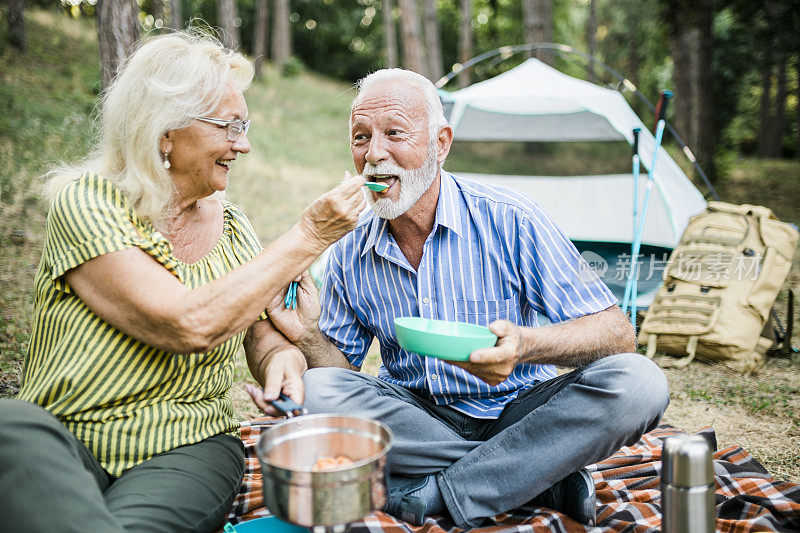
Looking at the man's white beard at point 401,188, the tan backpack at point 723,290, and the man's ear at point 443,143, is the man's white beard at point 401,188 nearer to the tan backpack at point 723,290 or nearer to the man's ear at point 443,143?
the man's ear at point 443,143

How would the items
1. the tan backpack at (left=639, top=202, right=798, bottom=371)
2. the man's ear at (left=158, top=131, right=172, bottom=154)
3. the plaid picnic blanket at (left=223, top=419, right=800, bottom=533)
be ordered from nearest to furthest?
the man's ear at (left=158, top=131, right=172, bottom=154) < the plaid picnic blanket at (left=223, top=419, right=800, bottom=533) < the tan backpack at (left=639, top=202, right=798, bottom=371)

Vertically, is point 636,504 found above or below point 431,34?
below

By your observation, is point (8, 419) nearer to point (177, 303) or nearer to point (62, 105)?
point (177, 303)

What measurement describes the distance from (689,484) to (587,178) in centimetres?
648

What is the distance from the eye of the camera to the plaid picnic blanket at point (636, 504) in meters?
2.10

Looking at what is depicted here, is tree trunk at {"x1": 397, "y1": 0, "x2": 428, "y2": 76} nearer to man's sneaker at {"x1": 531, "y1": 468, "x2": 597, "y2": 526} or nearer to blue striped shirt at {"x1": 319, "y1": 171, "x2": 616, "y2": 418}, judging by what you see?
blue striped shirt at {"x1": 319, "y1": 171, "x2": 616, "y2": 418}

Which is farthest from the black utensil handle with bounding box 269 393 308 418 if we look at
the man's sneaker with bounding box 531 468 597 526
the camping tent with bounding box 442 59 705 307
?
the camping tent with bounding box 442 59 705 307

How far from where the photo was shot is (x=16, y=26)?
10648 millimetres

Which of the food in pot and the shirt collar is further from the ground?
the shirt collar

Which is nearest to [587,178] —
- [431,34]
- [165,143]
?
[165,143]

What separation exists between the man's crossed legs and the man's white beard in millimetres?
571

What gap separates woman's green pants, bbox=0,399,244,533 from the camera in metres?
1.49

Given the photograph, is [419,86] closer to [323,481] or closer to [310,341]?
[310,341]

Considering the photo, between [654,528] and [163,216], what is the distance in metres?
1.76
